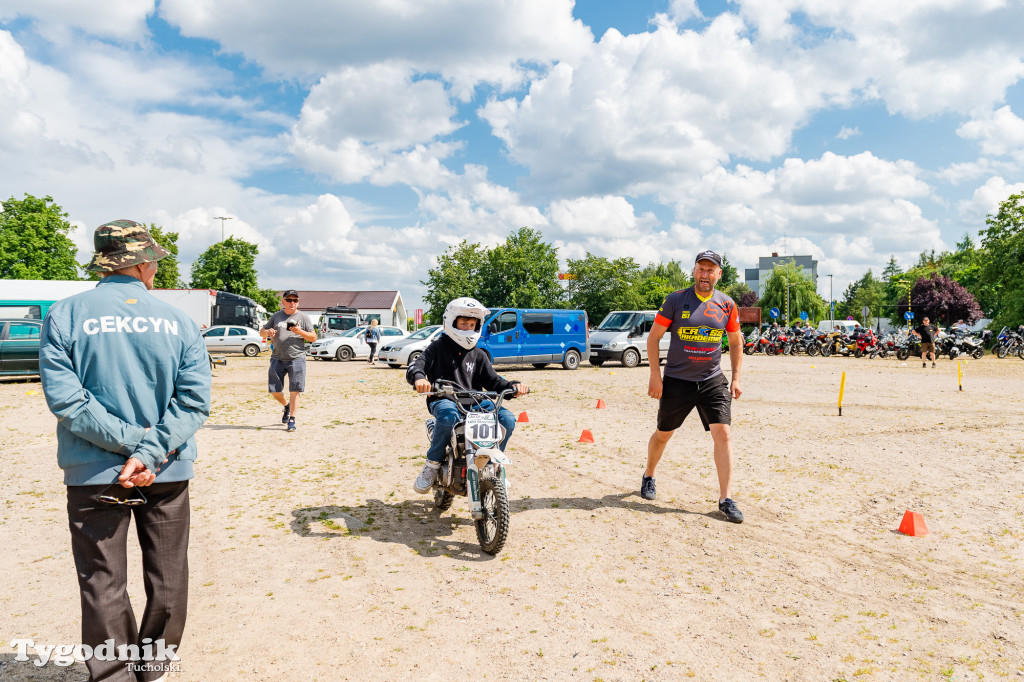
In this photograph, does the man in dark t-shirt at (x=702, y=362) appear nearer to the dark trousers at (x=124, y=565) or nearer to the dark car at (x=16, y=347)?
the dark trousers at (x=124, y=565)

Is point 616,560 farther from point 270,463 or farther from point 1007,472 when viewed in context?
point 1007,472

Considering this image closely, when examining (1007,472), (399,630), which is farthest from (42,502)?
(1007,472)

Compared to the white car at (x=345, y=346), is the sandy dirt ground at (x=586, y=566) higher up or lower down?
lower down

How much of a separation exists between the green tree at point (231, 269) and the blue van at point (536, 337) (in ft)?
153

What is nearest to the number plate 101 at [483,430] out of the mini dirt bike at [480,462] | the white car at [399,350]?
the mini dirt bike at [480,462]

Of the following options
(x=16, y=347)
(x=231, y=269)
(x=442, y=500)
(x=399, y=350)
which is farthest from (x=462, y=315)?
(x=231, y=269)

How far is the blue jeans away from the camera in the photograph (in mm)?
4724

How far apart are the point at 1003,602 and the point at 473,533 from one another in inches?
133

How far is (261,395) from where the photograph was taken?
14.2 metres

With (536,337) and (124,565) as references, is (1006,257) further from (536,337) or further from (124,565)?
(124,565)

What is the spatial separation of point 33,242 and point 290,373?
45.1 metres

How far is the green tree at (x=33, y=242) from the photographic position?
140ft

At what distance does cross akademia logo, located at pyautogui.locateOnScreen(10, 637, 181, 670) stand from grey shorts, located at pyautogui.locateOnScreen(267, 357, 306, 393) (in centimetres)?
604

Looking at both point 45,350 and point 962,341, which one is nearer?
point 45,350
